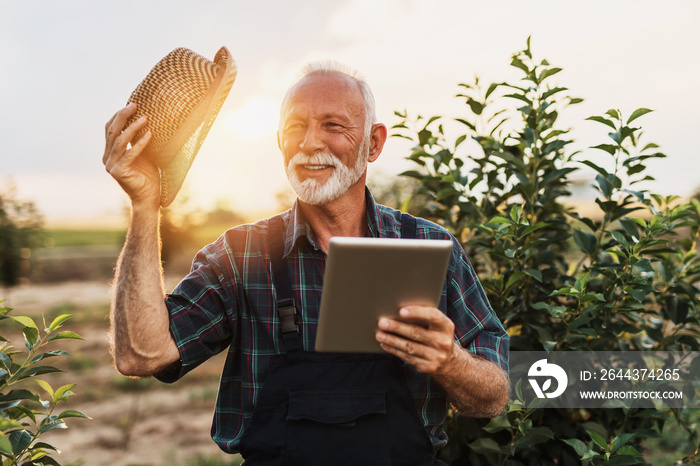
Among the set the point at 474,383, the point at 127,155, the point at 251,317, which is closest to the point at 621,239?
the point at 474,383

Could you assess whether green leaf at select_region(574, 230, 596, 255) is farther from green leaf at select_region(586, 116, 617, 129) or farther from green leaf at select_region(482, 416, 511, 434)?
green leaf at select_region(482, 416, 511, 434)

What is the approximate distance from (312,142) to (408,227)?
19.0 inches

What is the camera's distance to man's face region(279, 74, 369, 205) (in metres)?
2.01

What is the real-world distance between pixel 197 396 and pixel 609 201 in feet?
16.0

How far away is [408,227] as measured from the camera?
2137 millimetres

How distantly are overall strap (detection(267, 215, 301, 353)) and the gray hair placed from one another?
53 cm

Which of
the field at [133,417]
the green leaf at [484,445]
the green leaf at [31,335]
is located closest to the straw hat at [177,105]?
the green leaf at [31,335]

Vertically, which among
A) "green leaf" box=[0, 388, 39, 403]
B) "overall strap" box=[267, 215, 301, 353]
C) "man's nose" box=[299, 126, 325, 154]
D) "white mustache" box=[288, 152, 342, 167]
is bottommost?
"green leaf" box=[0, 388, 39, 403]

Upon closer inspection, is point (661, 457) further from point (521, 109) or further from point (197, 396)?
point (197, 396)

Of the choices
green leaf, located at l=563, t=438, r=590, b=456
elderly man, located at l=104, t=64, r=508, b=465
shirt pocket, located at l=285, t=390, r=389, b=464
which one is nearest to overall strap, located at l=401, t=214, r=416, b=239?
elderly man, located at l=104, t=64, r=508, b=465

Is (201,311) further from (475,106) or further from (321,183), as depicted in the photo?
(475,106)

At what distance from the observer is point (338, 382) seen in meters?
1.72

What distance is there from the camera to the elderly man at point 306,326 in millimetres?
1541

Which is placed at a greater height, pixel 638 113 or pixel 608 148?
pixel 638 113
